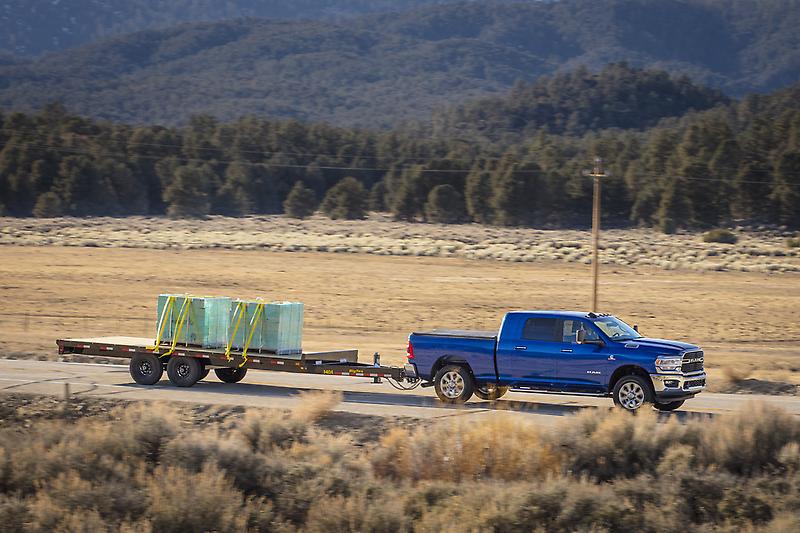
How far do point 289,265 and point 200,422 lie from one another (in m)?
37.6

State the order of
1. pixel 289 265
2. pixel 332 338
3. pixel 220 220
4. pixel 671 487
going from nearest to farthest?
pixel 671 487 < pixel 332 338 < pixel 289 265 < pixel 220 220

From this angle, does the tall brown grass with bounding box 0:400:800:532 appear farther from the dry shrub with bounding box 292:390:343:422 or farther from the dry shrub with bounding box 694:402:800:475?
the dry shrub with bounding box 292:390:343:422

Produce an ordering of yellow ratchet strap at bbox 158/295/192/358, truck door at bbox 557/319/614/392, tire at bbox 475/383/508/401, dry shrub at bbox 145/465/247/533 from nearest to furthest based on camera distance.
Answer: dry shrub at bbox 145/465/247/533
truck door at bbox 557/319/614/392
tire at bbox 475/383/508/401
yellow ratchet strap at bbox 158/295/192/358

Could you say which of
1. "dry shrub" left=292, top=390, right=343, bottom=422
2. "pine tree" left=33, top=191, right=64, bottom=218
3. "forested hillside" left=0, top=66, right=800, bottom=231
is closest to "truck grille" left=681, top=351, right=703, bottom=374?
"dry shrub" left=292, top=390, right=343, bottom=422

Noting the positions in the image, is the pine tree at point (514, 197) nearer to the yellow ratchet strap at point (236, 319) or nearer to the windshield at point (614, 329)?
the yellow ratchet strap at point (236, 319)

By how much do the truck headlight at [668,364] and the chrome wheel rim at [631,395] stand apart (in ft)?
1.56

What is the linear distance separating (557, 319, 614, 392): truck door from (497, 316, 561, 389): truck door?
0.15 metres

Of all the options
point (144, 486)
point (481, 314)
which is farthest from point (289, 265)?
point (144, 486)

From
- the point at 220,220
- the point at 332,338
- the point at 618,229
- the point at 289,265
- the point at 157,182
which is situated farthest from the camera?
the point at 157,182

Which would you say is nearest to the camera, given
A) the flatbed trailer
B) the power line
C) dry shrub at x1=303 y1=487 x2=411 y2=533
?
dry shrub at x1=303 y1=487 x2=411 y2=533

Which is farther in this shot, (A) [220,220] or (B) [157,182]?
(B) [157,182]

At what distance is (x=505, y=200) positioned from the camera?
8675 cm

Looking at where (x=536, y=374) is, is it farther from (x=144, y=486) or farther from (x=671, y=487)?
(x=144, y=486)

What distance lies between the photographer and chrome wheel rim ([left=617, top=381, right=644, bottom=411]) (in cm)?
1847
